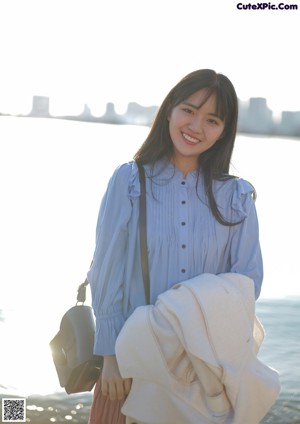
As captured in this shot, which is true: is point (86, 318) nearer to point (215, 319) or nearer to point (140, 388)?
point (140, 388)

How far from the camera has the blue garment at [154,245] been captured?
8.17 feet

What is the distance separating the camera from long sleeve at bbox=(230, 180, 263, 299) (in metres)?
2.54

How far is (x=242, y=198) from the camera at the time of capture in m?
2.58

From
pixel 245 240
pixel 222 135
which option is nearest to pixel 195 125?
pixel 222 135

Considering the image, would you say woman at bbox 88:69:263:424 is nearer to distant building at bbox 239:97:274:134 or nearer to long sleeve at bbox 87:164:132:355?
long sleeve at bbox 87:164:132:355

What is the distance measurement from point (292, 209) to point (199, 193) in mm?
9560

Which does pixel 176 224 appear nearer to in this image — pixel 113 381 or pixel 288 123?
pixel 113 381

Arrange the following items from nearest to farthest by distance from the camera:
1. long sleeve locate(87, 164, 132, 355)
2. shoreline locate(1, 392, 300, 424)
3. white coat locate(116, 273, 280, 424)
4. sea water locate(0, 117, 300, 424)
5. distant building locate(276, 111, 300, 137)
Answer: white coat locate(116, 273, 280, 424), long sleeve locate(87, 164, 132, 355), shoreline locate(1, 392, 300, 424), sea water locate(0, 117, 300, 424), distant building locate(276, 111, 300, 137)

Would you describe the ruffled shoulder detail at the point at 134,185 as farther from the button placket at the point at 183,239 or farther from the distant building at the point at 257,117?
the distant building at the point at 257,117

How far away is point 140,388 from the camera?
2455 mm

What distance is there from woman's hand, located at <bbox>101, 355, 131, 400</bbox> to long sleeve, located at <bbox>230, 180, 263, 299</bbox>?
1.43 ft

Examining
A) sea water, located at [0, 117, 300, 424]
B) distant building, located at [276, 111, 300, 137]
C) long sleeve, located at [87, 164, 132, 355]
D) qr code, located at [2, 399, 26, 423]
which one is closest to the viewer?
long sleeve, located at [87, 164, 132, 355]

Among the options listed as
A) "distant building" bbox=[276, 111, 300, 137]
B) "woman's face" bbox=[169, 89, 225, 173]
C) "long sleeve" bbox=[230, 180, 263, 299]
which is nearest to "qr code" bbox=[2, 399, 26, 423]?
"long sleeve" bbox=[230, 180, 263, 299]

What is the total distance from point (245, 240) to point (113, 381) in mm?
555
